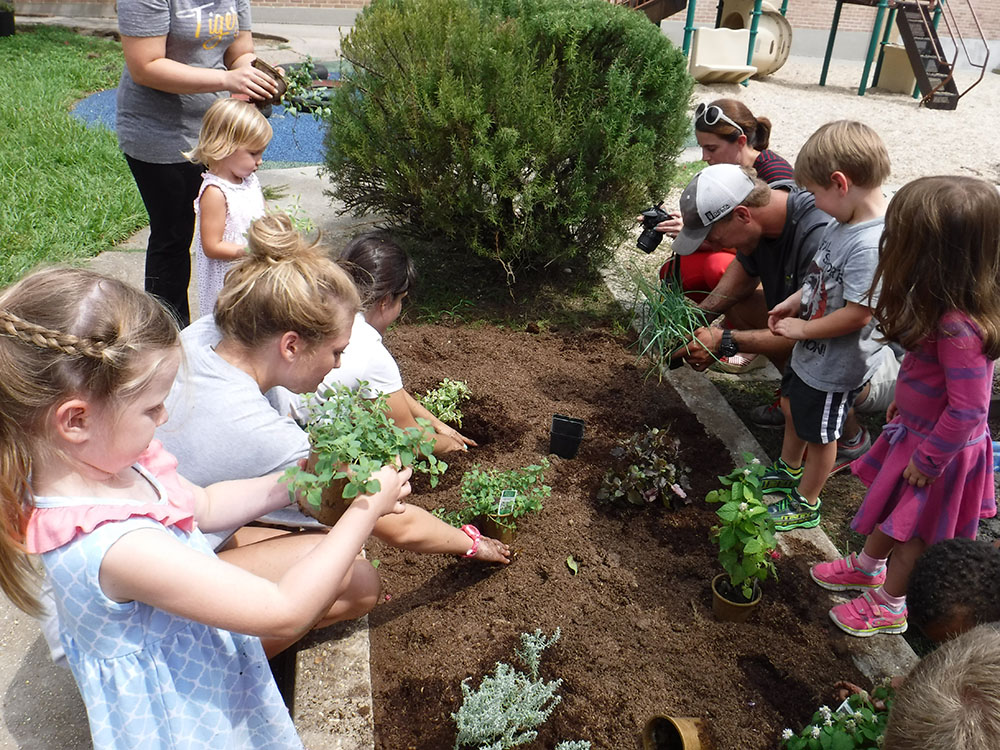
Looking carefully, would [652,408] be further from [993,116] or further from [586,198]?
[993,116]

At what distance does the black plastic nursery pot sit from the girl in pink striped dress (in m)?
1.09

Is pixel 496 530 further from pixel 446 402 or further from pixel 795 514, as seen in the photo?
pixel 795 514

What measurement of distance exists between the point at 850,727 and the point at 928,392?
1.07 m

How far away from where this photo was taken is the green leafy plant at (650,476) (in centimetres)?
300

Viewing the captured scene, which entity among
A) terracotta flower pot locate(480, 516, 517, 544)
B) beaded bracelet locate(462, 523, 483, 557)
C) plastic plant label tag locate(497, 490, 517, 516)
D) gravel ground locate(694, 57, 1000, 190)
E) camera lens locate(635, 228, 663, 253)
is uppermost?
camera lens locate(635, 228, 663, 253)

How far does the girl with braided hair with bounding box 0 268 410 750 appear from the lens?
1356mm

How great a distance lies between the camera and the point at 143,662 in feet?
4.98

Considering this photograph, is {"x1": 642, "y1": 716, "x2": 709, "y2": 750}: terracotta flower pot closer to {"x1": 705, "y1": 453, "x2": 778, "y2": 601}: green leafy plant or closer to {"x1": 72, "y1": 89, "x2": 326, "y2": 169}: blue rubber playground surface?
{"x1": 705, "y1": 453, "x2": 778, "y2": 601}: green leafy plant

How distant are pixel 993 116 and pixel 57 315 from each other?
→ 45.6ft

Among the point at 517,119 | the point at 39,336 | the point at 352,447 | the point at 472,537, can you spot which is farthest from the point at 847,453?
the point at 39,336

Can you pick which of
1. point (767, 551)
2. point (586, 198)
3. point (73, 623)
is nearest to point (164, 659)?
point (73, 623)

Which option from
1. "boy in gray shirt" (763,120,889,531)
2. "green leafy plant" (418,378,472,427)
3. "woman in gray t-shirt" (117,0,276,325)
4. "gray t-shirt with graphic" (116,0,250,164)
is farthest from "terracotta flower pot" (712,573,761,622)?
"gray t-shirt with graphic" (116,0,250,164)

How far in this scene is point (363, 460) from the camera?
170 cm

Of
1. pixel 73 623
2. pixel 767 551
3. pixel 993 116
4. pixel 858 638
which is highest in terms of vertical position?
pixel 73 623
